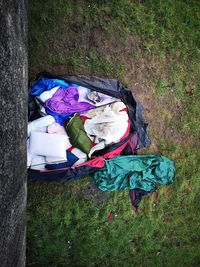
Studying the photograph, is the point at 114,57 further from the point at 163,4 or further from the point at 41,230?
Result: the point at 41,230

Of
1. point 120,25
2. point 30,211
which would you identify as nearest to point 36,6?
point 120,25

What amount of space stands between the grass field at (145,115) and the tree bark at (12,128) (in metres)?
1.03

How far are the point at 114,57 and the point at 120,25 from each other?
1.30 feet

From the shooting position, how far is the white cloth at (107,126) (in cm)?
331

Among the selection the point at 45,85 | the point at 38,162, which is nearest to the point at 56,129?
the point at 38,162

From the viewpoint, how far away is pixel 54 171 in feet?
10.8

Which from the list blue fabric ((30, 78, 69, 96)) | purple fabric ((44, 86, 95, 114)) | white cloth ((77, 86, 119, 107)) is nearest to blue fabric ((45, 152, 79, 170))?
purple fabric ((44, 86, 95, 114))

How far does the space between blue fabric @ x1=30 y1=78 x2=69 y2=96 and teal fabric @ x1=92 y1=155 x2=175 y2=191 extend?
3.02 ft

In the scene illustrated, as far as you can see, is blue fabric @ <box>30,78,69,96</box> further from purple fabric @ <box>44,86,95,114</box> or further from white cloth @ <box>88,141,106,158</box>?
white cloth @ <box>88,141,106,158</box>

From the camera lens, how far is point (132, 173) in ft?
12.1

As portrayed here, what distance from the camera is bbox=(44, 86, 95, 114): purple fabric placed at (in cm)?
331

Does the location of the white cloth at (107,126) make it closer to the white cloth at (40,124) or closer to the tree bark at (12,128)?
the white cloth at (40,124)

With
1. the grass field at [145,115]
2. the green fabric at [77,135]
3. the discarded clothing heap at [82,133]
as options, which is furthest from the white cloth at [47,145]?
the grass field at [145,115]

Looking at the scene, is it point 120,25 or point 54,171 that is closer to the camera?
point 54,171
